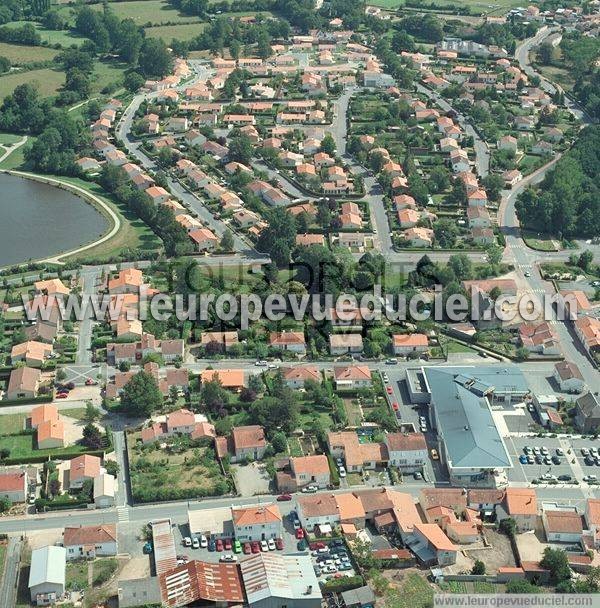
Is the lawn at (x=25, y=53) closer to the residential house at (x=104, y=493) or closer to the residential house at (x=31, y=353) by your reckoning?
the residential house at (x=31, y=353)

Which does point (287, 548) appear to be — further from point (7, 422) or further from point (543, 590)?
point (7, 422)

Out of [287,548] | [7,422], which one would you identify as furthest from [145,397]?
[287,548]

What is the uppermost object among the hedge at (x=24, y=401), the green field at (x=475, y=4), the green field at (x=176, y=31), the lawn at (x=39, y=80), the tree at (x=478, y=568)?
the green field at (x=475, y=4)

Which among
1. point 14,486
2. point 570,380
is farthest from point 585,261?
point 14,486

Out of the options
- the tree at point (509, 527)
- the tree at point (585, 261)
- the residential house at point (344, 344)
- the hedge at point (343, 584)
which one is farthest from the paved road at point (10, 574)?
the tree at point (585, 261)

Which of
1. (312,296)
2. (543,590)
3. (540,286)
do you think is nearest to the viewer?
(543,590)

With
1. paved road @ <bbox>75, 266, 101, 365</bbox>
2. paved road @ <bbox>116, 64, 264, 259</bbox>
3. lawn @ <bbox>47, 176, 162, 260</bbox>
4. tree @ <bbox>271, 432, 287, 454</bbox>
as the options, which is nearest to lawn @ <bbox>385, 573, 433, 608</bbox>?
tree @ <bbox>271, 432, 287, 454</bbox>

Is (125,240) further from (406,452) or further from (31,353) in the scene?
(406,452)
